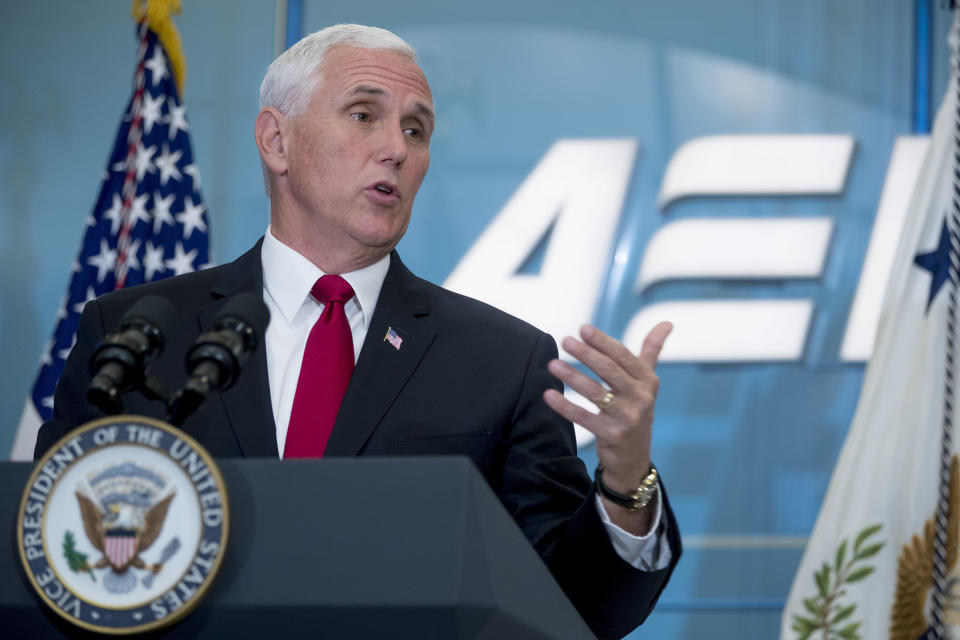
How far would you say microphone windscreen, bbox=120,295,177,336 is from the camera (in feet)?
3.46

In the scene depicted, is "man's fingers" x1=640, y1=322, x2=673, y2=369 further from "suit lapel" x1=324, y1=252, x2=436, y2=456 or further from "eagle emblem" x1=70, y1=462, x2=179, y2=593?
"eagle emblem" x1=70, y1=462, x2=179, y2=593

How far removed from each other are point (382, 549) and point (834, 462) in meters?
3.23

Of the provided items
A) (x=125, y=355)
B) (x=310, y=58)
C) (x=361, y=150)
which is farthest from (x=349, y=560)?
(x=310, y=58)

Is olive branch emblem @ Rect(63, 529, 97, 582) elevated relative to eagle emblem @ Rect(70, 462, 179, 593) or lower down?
lower down

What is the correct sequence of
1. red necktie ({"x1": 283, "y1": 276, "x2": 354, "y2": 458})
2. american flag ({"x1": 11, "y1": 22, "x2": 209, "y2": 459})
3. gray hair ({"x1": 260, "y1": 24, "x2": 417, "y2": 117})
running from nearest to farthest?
red necktie ({"x1": 283, "y1": 276, "x2": 354, "y2": 458}) < gray hair ({"x1": 260, "y1": 24, "x2": 417, "y2": 117}) < american flag ({"x1": 11, "y1": 22, "x2": 209, "y2": 459})

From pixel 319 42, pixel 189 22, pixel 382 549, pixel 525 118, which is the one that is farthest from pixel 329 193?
pixel 189 22

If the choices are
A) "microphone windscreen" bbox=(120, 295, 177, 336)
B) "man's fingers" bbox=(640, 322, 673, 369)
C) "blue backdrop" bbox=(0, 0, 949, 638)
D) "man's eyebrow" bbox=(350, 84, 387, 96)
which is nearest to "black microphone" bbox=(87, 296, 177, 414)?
"microphone windscreen" bbox=(120, 295, 177, 336)

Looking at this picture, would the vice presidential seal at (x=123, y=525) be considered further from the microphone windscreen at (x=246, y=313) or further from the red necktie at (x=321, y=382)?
the red necktie at (x=321, y=382)

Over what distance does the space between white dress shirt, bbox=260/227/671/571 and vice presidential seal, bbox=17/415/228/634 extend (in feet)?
2.26

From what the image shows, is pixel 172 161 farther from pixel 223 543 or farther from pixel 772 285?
pixel 223 543

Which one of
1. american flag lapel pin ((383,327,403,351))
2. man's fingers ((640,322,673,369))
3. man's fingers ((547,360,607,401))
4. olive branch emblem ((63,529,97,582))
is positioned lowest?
olive branch emblem ((63,529,97,582))

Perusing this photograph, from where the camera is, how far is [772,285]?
12.9 feet

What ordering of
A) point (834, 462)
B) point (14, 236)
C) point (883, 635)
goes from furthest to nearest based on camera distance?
1. point (14, 236)
2. point (834, 462)
3. point (883, 635)

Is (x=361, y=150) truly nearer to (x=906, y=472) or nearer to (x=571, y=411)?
(x=571, y=411)
